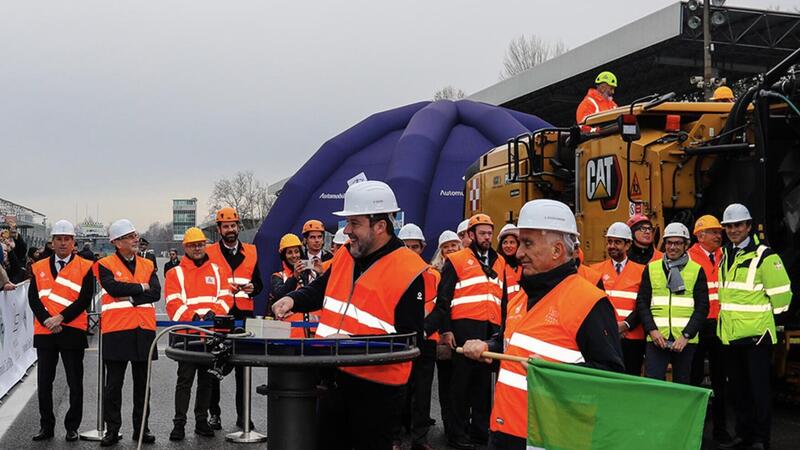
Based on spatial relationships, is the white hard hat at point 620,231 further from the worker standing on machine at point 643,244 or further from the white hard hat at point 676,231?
the white hard hat at point 676,231

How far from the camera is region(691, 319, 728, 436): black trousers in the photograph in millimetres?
8383

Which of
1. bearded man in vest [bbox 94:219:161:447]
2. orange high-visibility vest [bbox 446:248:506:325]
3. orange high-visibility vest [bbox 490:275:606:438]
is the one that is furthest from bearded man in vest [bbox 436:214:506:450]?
orange high-visibility vest [bbox 490:275:606:438]

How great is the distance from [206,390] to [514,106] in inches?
1091

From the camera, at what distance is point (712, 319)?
27.9ft

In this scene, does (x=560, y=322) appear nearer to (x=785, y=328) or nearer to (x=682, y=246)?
(x=682, y=246)

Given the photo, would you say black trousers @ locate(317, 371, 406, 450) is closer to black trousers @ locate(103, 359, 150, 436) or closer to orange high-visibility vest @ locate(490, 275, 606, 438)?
orange high-visibility vest @ locate(490, 275, 606, 438)

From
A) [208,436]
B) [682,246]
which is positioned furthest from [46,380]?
[682,246]

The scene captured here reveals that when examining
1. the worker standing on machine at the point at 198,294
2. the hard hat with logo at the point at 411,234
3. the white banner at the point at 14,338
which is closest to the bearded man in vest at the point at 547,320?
the worker standing on machine at the point at 198,294

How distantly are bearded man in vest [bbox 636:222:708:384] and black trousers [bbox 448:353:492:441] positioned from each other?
1496 mm

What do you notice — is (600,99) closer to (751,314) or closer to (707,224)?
(707,224)

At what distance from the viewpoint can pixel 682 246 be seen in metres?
8.07

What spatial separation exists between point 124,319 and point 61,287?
804mm

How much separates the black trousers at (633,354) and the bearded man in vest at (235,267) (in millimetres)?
3599

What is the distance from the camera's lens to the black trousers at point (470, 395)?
8445 mm
